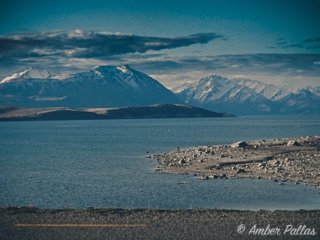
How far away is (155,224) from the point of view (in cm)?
2302

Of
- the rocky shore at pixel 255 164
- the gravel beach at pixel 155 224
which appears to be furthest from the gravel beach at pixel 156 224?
the rocky shore at pixel 255 164

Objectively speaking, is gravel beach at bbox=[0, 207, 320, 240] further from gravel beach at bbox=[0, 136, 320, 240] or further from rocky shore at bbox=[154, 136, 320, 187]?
rocky shore at bbox=[154, 136, 320, 187]

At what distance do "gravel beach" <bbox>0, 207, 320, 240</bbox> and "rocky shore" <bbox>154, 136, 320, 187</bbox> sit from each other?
1846cm

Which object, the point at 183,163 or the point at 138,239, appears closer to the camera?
the point at 138,239

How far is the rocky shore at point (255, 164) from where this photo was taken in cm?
4625

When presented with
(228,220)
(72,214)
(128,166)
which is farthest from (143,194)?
(128,166)

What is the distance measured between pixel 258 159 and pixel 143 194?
25.2m

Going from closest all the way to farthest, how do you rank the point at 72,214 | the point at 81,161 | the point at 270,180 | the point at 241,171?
the point at 72,214
the point at 270,180
the point at 241,171
the point at 81,161

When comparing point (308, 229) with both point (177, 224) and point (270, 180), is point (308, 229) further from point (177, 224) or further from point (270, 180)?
point (270, 180)

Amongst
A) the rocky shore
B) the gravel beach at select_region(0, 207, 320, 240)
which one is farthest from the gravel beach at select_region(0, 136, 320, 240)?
the rocky shore

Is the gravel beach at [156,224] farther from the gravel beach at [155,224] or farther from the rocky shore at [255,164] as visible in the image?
the rocky shore at [255,164]

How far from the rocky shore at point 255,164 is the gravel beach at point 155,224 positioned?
18.5 metres

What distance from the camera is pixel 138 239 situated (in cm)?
2009

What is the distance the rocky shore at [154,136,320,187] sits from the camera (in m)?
46.2
